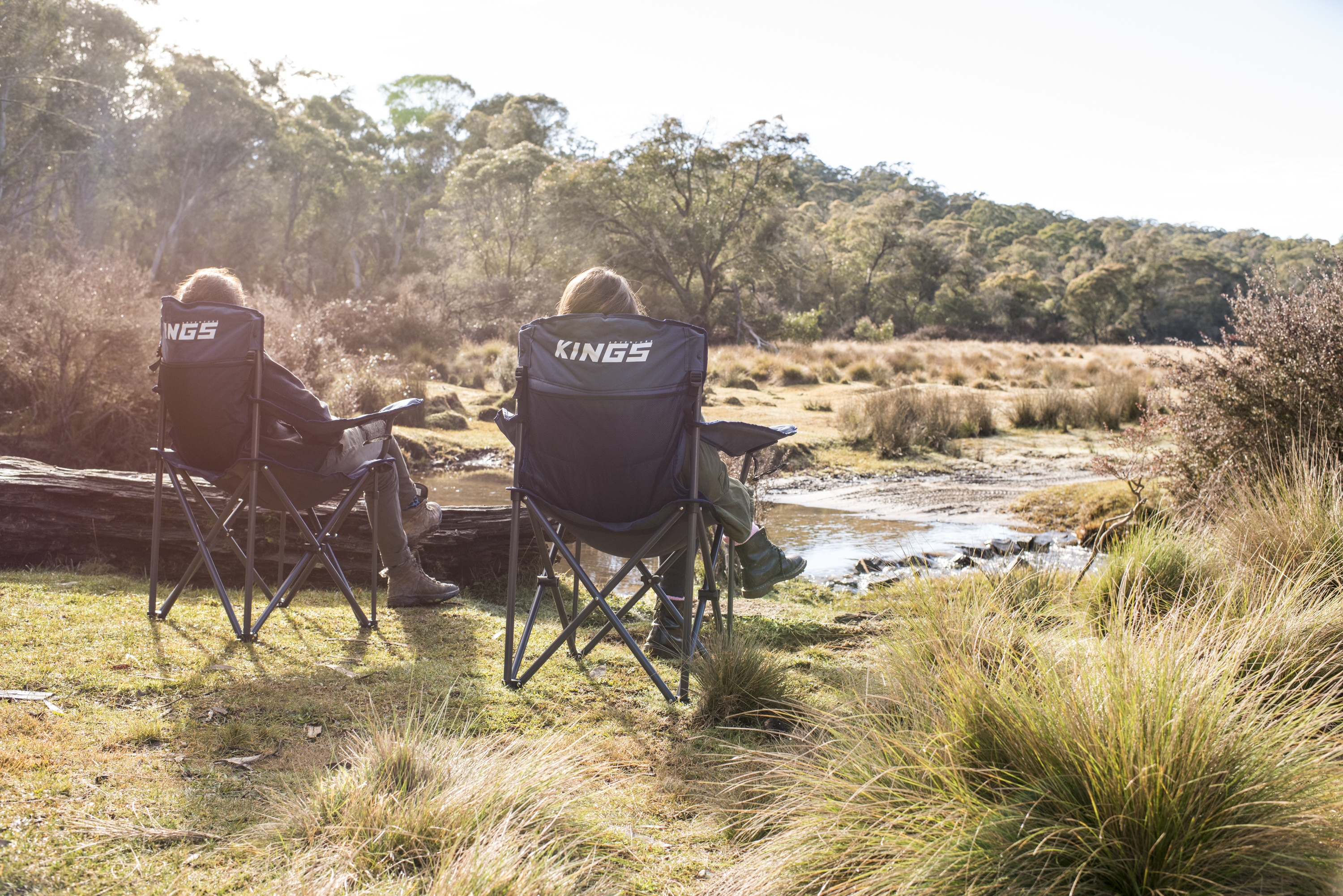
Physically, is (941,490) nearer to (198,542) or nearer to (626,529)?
(626,529)

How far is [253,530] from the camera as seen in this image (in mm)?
3203

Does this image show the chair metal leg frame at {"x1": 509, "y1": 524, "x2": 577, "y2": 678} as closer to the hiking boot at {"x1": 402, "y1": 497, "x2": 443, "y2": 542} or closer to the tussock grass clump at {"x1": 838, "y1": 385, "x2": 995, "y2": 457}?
the hiking boot at {"x1": 402, "y1": 497, "x2": 443, "y2": 542}

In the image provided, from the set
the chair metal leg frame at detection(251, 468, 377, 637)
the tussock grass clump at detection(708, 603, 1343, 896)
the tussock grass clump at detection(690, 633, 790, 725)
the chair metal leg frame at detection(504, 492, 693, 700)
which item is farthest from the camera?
the chair metal leg frame at detection(251, 468, 377, 637)

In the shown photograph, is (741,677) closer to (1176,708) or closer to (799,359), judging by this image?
(1176,708)

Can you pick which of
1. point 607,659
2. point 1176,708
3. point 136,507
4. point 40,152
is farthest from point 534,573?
point 40,152

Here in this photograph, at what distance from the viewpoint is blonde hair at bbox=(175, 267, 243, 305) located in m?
3.57

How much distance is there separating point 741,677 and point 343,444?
1926 millimetres

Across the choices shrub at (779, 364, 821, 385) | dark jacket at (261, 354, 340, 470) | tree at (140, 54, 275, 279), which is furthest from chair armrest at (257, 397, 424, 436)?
tree at (140, 54, 275, 279)

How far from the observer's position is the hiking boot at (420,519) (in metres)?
4.05

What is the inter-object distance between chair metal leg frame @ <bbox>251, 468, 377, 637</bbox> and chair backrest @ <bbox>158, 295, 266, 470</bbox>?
0.70ft

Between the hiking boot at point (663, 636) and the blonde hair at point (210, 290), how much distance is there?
2.13 metres

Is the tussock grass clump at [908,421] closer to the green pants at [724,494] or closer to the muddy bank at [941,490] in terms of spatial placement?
the muddy bank at [941,490]

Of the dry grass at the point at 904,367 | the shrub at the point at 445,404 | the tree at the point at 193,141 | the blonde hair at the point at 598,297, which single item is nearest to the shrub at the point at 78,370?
the shrub at the point at 445,404

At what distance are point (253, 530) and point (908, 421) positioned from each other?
1034cm
